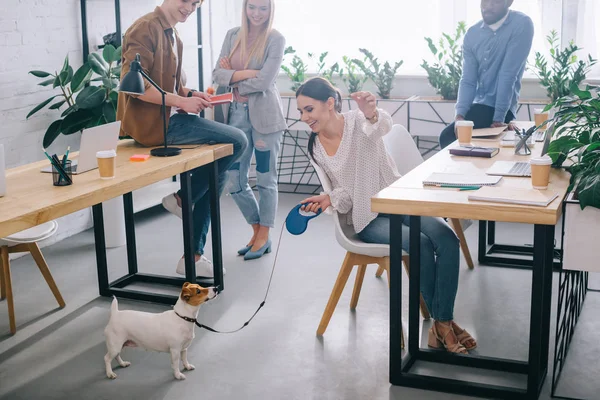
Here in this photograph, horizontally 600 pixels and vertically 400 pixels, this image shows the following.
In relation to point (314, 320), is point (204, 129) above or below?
above

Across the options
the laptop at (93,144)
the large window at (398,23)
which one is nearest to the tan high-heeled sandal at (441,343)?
the laptop at (93,144)

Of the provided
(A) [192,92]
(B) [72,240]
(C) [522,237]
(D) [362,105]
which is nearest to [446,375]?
(D) [362,105]

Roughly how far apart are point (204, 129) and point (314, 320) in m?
→ 1.05

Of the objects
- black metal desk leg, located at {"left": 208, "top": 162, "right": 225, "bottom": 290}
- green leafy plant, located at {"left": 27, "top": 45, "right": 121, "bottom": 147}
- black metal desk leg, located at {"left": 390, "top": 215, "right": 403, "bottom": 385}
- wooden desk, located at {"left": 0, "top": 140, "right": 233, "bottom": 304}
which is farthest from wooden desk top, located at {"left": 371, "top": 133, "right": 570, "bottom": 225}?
green leafy plant, located at {"left": 27, "top": 45, "right": 121, "bottom": 147}

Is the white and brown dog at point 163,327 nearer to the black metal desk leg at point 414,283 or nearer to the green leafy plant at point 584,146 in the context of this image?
the black metal desk leg at point 414,283

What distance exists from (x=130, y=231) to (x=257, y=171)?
0.86 m

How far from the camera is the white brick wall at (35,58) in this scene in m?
4.19

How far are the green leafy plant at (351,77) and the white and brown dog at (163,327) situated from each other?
3397mm

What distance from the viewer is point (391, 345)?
2.74m

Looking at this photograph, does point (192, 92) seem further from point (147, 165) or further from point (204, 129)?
point (147, 165)

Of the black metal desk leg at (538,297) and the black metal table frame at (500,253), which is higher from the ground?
the black metal desk leg at (538,297)

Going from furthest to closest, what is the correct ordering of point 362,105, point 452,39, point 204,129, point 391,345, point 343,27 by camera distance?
point 343,27
point 452,39
point 204,129
point 362,105
point 391,345

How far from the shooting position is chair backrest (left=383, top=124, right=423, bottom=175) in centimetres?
357

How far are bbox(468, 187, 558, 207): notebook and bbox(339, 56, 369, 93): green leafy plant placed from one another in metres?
3.40
